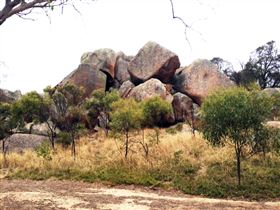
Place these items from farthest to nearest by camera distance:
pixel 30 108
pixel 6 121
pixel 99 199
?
pixel 30 108, pixel 6 121, pixel 99 199

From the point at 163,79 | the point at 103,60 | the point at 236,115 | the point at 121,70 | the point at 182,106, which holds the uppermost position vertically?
the point at 103,60

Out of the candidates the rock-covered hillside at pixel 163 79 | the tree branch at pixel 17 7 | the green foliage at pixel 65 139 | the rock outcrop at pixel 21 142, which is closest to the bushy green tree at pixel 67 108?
the green foliage at pixel 65 139

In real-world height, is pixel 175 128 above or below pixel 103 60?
below

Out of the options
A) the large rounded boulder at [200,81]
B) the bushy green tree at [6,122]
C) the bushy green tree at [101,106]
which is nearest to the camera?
the bushy green tree at [6,122]

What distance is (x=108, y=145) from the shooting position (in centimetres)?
2330

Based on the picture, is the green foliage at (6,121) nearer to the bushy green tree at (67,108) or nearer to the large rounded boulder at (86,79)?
the bushy green tree at (67,108)

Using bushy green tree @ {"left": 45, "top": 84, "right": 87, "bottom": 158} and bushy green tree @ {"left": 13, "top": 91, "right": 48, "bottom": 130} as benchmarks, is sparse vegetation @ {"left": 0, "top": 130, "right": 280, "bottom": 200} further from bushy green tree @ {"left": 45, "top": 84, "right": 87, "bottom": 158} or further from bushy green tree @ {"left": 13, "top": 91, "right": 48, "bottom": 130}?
bushy green tree @ {"left": 45, "top": 84, "right": 87, "bottom": 158}

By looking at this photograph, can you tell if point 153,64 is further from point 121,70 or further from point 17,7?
point 17,7

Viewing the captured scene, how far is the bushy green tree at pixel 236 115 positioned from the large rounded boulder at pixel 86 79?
1683cm

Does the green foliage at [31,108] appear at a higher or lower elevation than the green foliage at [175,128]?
higher

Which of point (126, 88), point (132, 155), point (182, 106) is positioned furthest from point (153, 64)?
point (132, 155)

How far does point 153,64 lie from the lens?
31516mm

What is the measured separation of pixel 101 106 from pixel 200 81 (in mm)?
8001

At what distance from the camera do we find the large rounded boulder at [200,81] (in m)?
30.6
